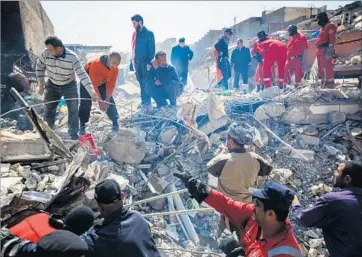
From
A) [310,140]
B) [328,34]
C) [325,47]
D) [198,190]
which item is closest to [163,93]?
[310,140]

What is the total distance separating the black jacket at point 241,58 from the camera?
9711 mm

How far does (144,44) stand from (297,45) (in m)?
4.01

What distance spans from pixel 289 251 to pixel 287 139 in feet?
15.6

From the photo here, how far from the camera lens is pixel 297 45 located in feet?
24.6

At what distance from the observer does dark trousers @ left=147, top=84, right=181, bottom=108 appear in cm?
675

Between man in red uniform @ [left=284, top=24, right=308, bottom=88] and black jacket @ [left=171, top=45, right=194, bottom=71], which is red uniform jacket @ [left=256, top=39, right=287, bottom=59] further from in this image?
black jacket @ [left=171, top=45, right=194, bottom=71]

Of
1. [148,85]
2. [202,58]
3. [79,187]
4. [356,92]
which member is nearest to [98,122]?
[148,85]

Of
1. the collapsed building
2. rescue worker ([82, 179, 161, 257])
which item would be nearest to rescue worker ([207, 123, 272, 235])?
the collapsed building

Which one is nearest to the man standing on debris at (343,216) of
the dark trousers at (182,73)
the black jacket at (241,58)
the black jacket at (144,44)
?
the black jacket at (144,44)

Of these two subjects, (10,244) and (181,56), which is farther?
(181,56)

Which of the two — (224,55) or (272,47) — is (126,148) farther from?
(224,55)

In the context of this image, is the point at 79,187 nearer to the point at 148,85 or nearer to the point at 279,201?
the point at 279,201

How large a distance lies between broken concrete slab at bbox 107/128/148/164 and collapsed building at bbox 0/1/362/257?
0.02 metres

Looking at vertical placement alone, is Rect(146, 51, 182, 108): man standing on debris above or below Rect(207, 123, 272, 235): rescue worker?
above
